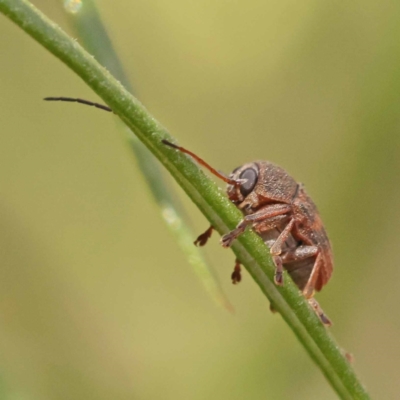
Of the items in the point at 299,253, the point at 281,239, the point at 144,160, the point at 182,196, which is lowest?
the point at 299,253

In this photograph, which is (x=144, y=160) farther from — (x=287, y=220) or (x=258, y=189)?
(x=287, y=220)

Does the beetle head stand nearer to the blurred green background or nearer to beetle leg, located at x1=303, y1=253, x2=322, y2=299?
beetle leg, located at x1=303, y1=253, x2=322, y2=299

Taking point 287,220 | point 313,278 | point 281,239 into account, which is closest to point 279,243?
point 281,239

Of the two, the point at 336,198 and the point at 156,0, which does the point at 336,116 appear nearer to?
the point at 336,198

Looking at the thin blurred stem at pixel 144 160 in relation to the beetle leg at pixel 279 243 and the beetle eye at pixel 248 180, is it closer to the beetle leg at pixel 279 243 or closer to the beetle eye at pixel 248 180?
the beetle leg at pixel 279 243

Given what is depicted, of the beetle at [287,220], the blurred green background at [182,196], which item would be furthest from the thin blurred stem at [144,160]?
the blurred green background at [182,196]

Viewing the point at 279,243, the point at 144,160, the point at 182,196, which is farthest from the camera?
the point at 182,196

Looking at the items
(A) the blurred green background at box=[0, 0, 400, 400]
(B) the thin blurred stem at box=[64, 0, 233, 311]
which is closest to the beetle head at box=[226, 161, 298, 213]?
(B) the thin blurred stem at box=[64, 0, 233, 311]
